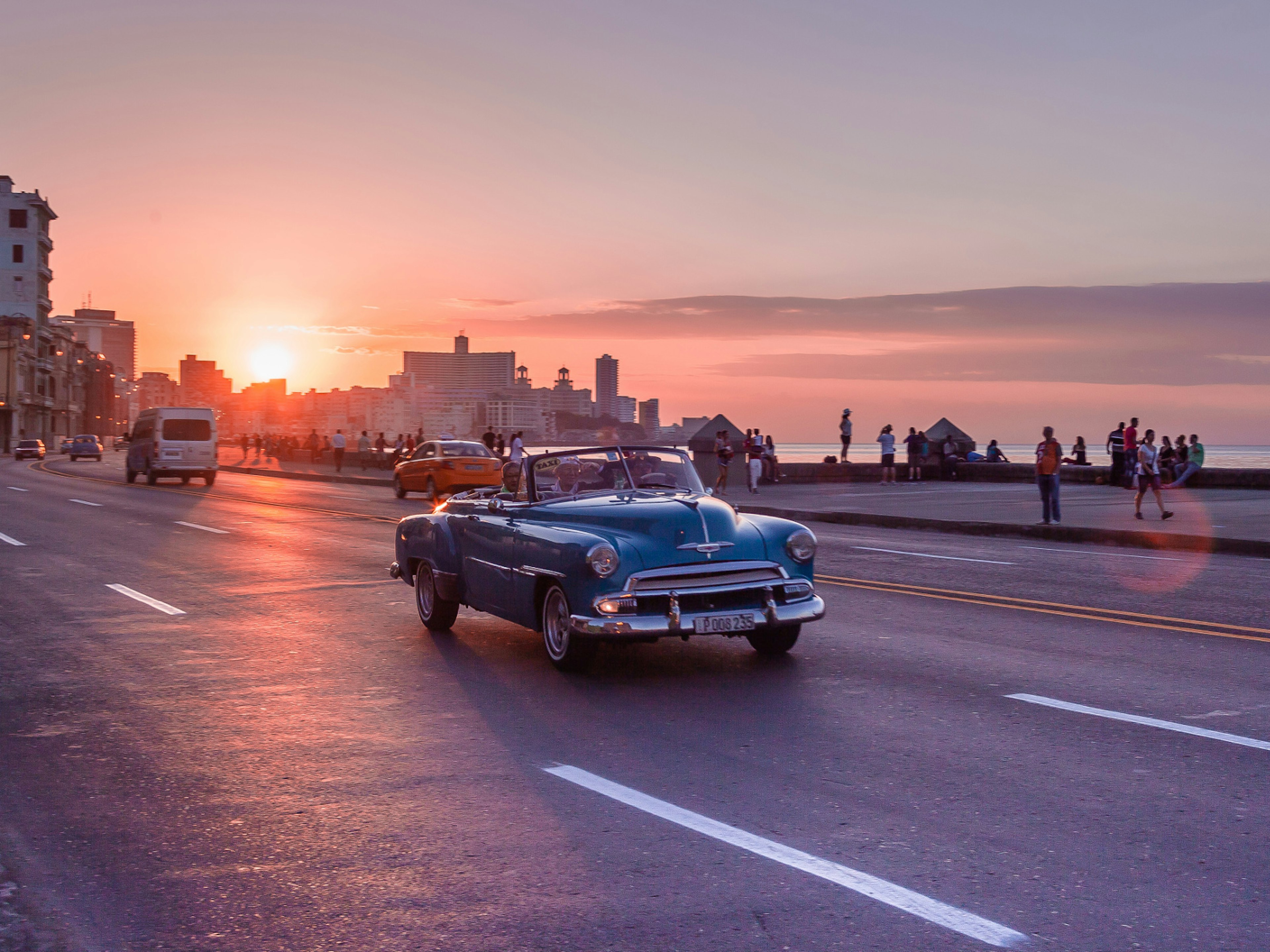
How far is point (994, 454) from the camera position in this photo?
154 ft

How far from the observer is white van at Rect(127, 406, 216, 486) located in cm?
3769

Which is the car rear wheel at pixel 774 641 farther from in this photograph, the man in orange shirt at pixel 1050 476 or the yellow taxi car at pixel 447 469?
the yellow taxi car at pixel 447 469

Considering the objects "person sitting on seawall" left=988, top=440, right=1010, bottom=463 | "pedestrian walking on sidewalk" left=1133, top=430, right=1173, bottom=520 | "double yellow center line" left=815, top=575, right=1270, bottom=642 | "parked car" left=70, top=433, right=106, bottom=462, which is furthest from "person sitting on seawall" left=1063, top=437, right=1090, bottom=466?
A: "parked car" left=70, top=433, right=106, bottom=462

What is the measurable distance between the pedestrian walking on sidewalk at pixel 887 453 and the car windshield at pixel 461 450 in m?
12.5

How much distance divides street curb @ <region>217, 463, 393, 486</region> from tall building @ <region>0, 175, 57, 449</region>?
82.5 meters

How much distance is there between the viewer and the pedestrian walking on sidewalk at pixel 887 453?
38281 millimetres

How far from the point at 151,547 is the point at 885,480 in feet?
88.2

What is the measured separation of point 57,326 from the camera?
6225 inches

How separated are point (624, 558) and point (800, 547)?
1.33 meters

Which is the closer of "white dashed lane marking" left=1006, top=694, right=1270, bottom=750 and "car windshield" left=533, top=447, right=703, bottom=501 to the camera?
"white dashed lane marking" left=1006, top=694, right=1270, bottom=750

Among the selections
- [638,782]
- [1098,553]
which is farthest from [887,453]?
[638,782]

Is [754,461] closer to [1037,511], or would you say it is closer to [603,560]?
[1037,511]

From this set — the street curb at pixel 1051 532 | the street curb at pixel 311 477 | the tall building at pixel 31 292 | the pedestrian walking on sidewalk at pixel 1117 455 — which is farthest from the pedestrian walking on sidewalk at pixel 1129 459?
the tall building at pixel 31 292

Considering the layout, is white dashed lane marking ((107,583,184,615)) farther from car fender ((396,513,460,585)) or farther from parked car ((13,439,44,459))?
parked car ((13,439,44,459))
